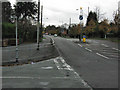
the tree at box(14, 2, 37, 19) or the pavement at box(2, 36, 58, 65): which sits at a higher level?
the tree at box(14, 2, 37, 19)

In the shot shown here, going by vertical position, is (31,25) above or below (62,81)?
above

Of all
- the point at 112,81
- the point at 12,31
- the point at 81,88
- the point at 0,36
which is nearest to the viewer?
the point at 81,88

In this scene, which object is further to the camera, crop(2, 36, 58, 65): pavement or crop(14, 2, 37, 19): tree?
crop(14, 2, 37, 19): tree

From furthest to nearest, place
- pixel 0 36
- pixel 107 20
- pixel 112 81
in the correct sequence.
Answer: pixel 107 20
pixel 0 36
pixel 112 81

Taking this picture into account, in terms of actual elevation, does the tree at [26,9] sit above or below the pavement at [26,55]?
above

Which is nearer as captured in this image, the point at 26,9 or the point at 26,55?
the point at 26,55

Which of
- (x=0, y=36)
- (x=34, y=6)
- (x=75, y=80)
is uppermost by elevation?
(x=34, y=6)

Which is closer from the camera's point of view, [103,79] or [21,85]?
[21,85]

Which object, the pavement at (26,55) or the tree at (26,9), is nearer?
the pavement at (26,55)

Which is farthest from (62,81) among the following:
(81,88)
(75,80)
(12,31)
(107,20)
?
(107,20)

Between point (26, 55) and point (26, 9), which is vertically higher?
point (26, 9)

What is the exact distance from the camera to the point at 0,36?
28.0 metres

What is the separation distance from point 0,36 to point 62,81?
22.5m

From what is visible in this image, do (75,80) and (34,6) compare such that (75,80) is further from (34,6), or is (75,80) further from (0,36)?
(34,6)
